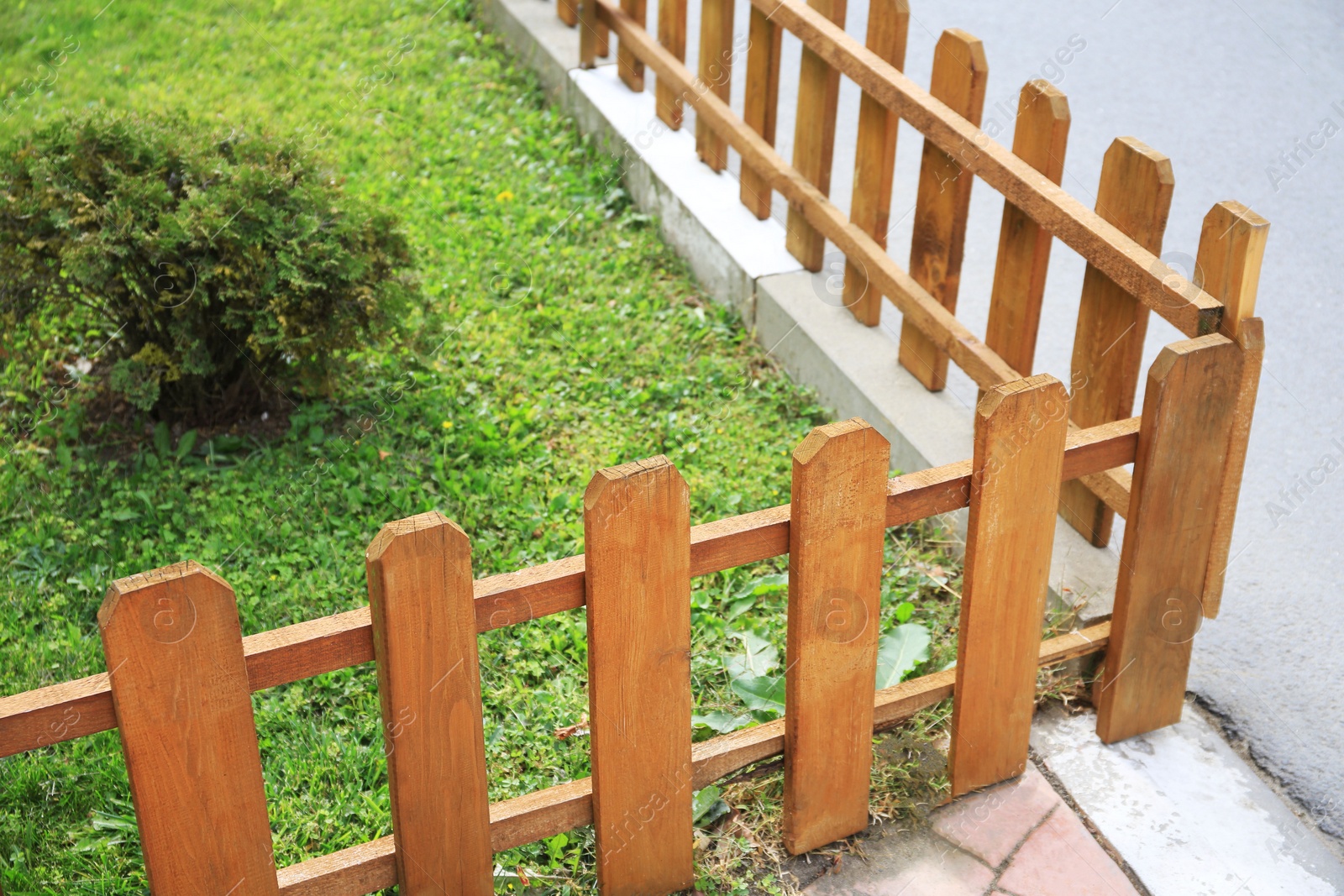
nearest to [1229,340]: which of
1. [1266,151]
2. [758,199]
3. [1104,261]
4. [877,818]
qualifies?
[1104,261]

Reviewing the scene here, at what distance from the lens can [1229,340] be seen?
8.55 feet

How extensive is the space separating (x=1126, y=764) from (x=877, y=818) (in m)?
0.64

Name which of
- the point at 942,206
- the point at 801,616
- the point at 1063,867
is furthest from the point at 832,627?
the point at 942,206

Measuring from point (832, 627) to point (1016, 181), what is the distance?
1.44 m

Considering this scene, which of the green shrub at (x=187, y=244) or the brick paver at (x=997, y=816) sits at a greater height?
the green shrub at (x=187, y=244)

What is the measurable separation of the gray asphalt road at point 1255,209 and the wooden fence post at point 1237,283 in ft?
2.72

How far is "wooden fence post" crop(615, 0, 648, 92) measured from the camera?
5.84 m

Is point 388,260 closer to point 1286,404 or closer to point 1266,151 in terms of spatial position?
point 1286,404

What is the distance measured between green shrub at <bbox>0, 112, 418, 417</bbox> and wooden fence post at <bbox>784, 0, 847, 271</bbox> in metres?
1.51

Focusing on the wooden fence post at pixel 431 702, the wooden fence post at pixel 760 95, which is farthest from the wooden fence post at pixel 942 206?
the wooden fence post at pixel 431 702

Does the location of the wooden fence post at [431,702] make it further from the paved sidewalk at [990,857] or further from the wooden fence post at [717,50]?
the wooden fence post at [717,50]

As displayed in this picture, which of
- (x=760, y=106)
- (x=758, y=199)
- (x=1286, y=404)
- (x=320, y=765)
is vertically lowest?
(x=320, y=765)

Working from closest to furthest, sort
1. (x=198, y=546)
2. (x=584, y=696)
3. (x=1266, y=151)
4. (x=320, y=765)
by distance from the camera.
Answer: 1. (x=320, y=765)
2. (x=584, y=696)
3. (x=198, y=546)
4. (x=1266, y=151)

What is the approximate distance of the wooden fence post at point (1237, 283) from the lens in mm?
2553
